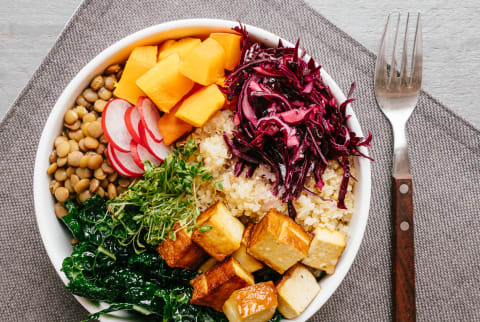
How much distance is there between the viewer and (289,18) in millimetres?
2283

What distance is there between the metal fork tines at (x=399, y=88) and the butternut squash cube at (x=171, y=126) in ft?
3.67

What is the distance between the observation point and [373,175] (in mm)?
2213

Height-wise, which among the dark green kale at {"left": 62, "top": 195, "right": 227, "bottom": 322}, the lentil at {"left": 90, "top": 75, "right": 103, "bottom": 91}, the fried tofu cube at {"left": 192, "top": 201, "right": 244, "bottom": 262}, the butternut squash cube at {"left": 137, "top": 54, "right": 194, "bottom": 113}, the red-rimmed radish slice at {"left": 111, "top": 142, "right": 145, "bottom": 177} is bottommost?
the dark green kale at {"left": 62, "top": 195, "right": 227, "bottom": 322}

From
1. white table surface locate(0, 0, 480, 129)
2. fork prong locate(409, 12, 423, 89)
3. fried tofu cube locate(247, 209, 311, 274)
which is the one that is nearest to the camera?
fried tofu cube locate(247, 209, 311, 274)

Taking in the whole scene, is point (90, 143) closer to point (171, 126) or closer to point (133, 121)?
point (133, 121)

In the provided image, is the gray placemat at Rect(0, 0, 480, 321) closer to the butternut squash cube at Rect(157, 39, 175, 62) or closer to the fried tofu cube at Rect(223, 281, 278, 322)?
the butternut squash cube at Rect(157, 39, 175, 62)

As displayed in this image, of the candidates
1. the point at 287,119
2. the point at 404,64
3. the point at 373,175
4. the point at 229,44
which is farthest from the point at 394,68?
the point at 229,44

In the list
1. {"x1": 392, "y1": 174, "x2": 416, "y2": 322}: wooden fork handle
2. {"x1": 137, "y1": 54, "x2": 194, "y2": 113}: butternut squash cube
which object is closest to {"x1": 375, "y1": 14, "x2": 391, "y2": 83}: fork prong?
{"x1": 392, "y1": 174, "x2": 416, "y2": 322}: wooden fork handle

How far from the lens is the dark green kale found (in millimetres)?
1894

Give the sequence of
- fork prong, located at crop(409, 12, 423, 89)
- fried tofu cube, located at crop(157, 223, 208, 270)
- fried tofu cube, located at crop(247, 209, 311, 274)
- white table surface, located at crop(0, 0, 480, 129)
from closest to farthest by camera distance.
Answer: fried tofu cube, located at crop(247, 209, 311, 274) → fried tofu cube, located at crop(157, 223, 208, 270) → fork prong, located at crop(409, 12, 423, 89) → white table surface, located at crop(0, 0, 480, 129)

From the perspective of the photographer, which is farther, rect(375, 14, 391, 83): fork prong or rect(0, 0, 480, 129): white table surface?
rect(0, 0, 480, 129): white table surface

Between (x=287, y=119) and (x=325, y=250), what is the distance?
65 cm

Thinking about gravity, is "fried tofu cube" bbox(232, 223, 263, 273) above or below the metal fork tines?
below

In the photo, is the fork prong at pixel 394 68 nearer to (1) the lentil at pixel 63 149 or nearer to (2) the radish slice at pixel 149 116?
(2) the radish slice at pixel 149 116
